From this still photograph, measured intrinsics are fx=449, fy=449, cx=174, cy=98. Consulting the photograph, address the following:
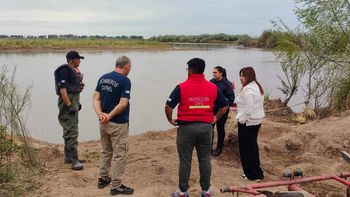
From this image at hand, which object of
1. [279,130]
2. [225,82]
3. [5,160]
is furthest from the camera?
[279,130]

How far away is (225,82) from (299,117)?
206 inches

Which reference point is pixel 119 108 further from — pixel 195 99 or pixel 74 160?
pixel 74 160

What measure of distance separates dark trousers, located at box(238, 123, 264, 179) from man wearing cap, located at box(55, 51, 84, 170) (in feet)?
7.98

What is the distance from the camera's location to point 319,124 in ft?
33.0

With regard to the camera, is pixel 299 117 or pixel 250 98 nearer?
pixel 250 98

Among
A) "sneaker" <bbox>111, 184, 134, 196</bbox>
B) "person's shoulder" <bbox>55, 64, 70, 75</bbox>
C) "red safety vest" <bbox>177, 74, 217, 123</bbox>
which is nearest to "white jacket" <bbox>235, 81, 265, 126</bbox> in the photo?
"red safety vest" <bbox>177, 74, 217, 123</bbox>

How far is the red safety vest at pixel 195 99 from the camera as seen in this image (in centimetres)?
535

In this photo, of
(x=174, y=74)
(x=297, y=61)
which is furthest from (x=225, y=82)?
(x=174, y=74)

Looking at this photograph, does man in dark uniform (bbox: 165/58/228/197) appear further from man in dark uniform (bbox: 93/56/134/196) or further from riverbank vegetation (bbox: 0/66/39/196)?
riverbank vegetation (bbox: 0/66/39/196)

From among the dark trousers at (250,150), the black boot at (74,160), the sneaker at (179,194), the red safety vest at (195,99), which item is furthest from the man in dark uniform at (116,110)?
the dark trousers at (250,150)

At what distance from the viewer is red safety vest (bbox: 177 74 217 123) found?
5352mm

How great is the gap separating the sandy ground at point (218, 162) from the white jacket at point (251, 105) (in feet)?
3.01

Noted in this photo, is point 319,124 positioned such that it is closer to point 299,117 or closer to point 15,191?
point 299,117

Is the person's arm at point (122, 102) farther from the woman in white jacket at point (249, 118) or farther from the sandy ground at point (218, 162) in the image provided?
the woman in white jacket at point (249, 118)
